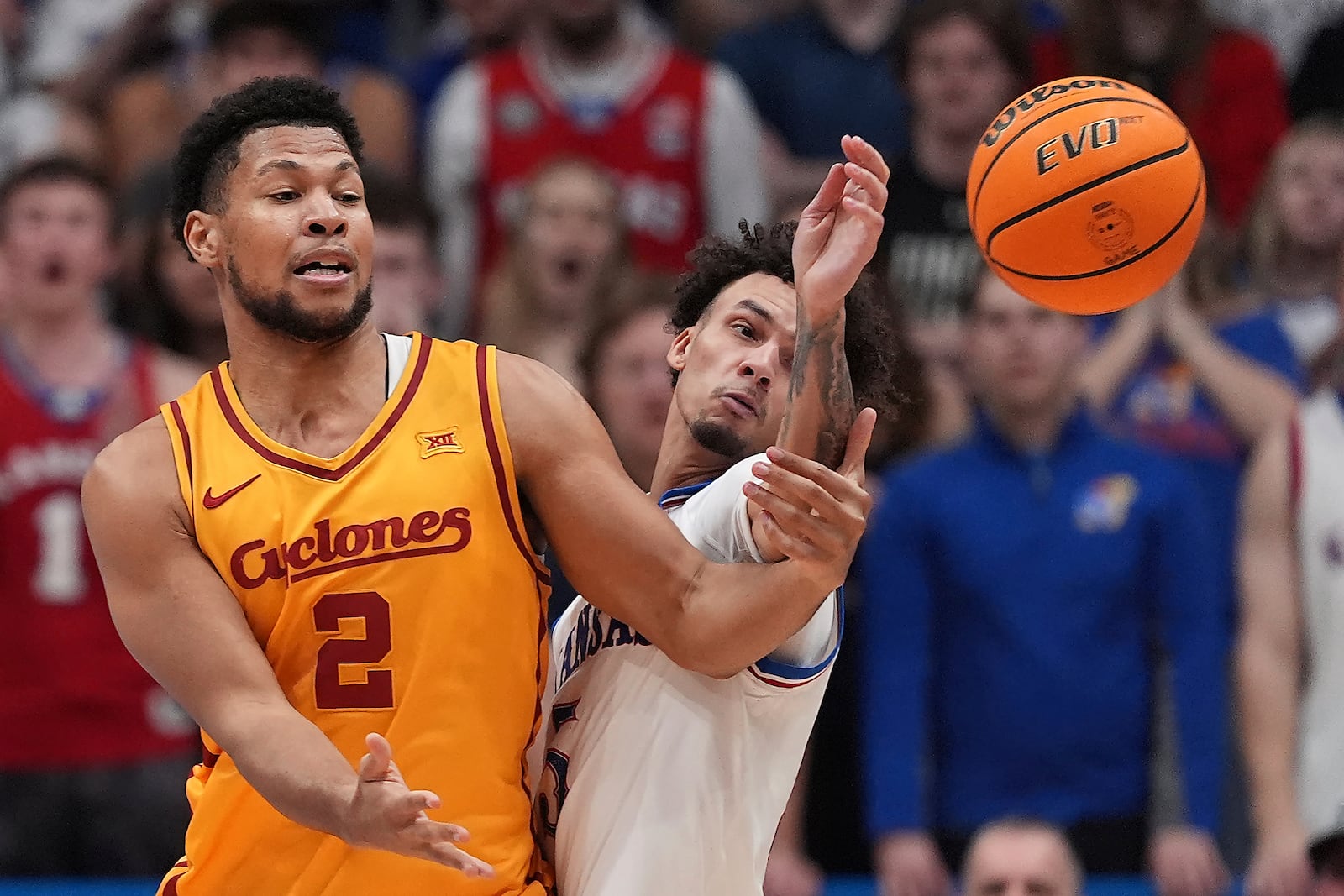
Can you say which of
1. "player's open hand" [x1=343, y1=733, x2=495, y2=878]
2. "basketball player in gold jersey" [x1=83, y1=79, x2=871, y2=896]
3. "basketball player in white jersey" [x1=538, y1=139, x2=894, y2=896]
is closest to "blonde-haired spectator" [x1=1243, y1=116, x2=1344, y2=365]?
"basketball player in white jersey" [x1=538, y1=139, x2=894, y2=896]

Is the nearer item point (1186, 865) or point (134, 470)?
point (134, 470)

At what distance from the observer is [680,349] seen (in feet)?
15.6

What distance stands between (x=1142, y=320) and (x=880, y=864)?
93.6 inches

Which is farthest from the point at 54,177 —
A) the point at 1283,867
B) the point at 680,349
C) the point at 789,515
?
the point at 1283,867

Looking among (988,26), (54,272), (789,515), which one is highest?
(988,26)

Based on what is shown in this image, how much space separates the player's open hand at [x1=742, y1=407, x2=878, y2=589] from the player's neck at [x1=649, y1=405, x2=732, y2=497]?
0.60 m

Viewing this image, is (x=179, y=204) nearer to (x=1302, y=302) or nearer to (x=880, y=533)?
(x=880, y=533)

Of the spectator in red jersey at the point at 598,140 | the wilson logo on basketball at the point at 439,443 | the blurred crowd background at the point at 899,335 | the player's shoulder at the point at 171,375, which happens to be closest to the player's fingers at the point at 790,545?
the wilson logo on basketball at the point at 439,443

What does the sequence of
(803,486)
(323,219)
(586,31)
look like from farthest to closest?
(586,31) → (323,219) → (803,486)

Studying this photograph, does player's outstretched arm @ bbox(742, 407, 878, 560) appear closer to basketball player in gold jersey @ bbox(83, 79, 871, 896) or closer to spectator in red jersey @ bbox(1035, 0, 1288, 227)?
basketball player in gold jersey @ bbox(83, 79, 871, 896)

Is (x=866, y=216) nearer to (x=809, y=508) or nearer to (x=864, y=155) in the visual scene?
(x=864, y=155)

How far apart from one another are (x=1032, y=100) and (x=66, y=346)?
3.96m

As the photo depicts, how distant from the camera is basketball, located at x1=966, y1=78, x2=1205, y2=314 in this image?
4594 millimetres

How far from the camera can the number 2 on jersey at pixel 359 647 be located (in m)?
4.01
